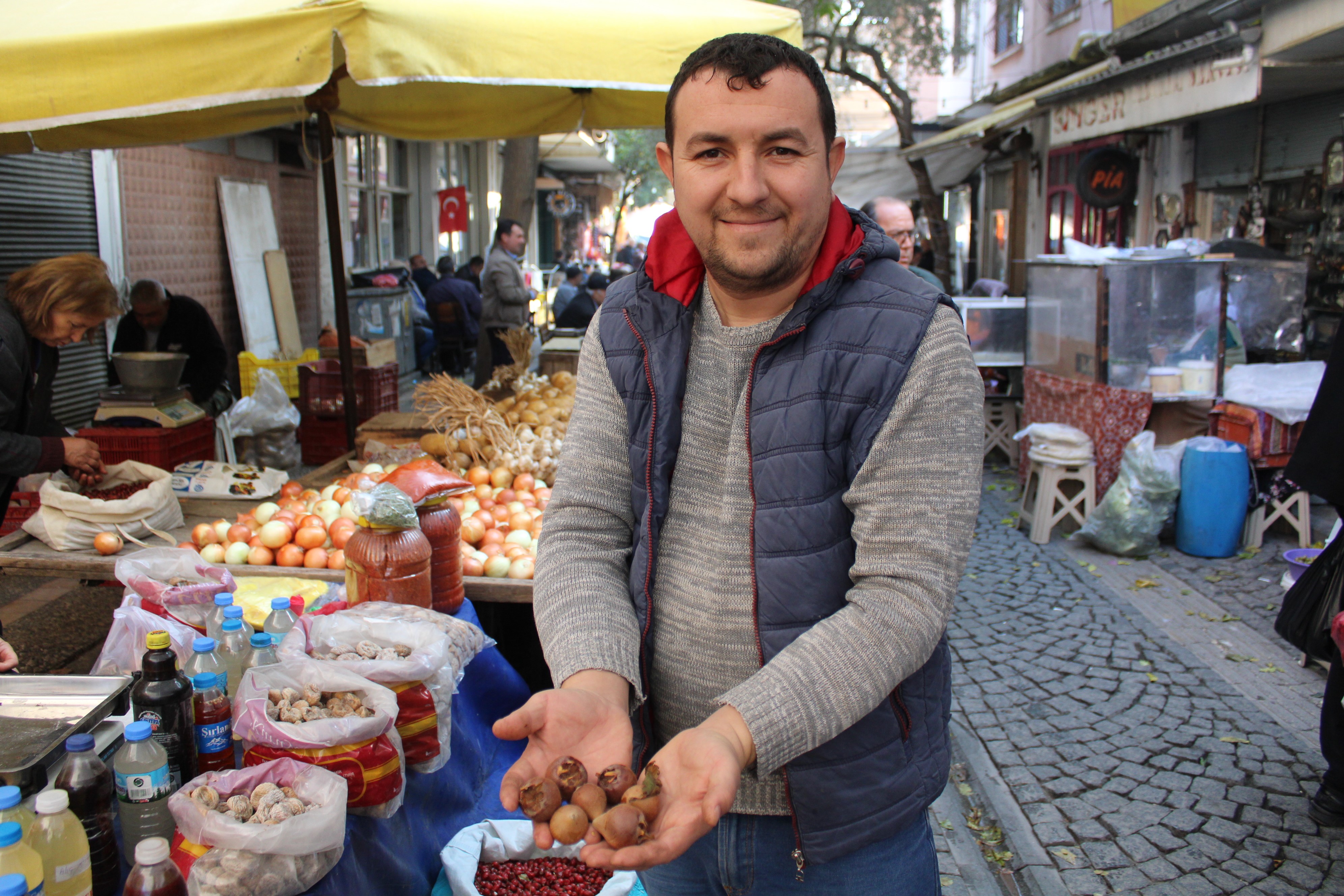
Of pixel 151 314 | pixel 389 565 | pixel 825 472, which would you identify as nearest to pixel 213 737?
pixel 389 565

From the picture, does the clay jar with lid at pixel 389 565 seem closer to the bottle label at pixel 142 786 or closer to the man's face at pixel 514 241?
the bottle label at pixel 142 786

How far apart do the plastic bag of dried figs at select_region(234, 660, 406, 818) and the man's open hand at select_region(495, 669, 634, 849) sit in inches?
32.7

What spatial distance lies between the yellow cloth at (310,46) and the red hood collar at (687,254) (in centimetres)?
277

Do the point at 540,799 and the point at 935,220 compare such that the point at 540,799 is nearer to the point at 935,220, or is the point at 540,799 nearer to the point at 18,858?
the point at 18,858

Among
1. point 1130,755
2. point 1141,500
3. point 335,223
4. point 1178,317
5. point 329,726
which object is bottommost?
point 1130,755

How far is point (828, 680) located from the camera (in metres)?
1.28

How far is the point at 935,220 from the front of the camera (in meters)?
15.2

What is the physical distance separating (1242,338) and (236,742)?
7143 mm

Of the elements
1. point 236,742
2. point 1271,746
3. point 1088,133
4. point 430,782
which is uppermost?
point 1088,133

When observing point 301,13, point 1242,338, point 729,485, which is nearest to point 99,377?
point 301,13

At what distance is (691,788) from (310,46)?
3610mm

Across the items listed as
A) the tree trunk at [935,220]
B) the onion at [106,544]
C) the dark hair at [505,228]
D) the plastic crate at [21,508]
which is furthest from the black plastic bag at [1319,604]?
the tree trunk at [935,220]

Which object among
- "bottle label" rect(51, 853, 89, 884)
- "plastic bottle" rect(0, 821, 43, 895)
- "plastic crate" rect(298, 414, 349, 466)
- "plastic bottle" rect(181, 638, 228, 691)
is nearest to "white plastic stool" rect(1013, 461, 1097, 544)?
"plastic crate" rect(298, 414, 349, 466)

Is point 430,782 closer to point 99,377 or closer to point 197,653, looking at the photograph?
point 197,653
